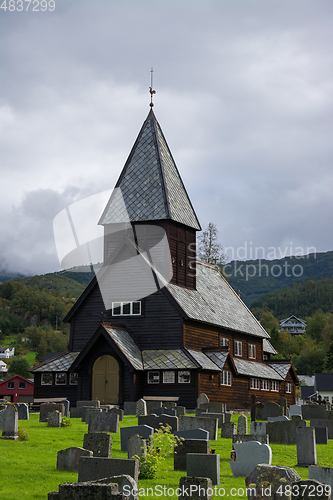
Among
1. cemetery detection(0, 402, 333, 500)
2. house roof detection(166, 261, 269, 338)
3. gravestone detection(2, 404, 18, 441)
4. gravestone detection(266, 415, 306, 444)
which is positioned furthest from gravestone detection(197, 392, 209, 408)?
gravestone detection(2, 404, 18, 441)

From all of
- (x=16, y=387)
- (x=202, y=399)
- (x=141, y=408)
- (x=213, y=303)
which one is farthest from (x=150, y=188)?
(x=16, y=387)

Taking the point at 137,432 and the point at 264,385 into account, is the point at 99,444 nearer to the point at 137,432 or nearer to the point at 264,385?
the point at 137,432

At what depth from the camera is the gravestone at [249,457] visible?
1362cm

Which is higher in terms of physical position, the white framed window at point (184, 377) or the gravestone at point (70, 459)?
the white framed window at point (184, 377)

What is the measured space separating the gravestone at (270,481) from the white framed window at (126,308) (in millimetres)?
28950

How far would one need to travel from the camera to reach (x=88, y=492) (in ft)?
28.6

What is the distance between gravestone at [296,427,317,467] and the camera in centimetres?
1545

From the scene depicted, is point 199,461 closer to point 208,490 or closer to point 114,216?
point 208,490

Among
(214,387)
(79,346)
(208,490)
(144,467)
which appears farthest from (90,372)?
(208,490)

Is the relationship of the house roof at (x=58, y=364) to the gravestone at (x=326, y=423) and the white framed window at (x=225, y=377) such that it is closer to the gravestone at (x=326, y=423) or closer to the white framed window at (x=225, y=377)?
the white framed window at (x=225, y=377)

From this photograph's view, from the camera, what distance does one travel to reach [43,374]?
40.1 meters

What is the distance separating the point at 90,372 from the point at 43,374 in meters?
4.37

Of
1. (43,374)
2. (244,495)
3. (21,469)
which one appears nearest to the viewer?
(244,495)

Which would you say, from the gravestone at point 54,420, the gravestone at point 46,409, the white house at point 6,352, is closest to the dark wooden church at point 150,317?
the gravestone at point 46,409
